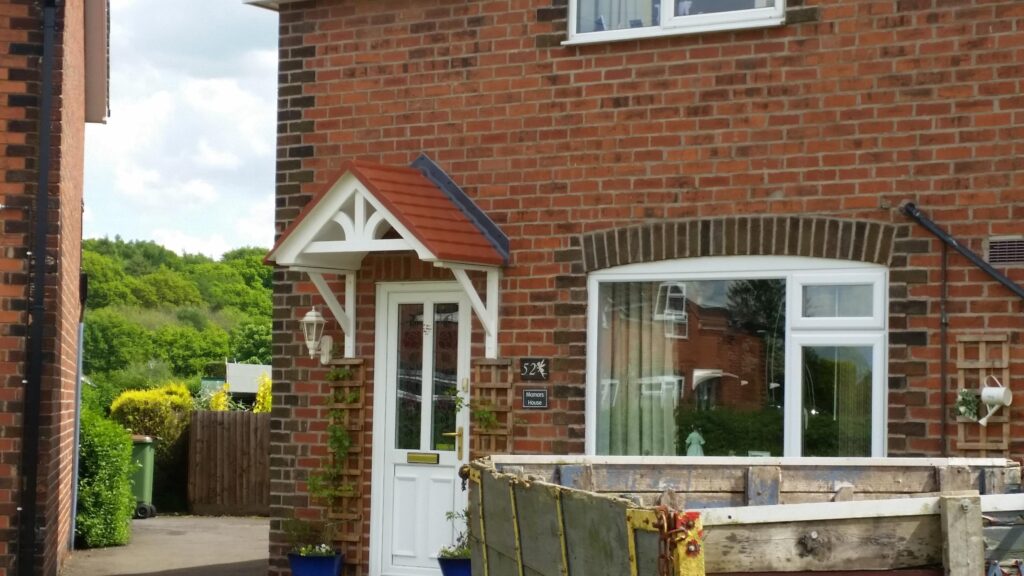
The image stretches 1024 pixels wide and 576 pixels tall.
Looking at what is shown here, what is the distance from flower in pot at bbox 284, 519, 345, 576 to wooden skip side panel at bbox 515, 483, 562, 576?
557 cm

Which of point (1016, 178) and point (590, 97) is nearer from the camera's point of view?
point (1016, 178)

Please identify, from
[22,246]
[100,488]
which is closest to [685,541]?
[22,246]

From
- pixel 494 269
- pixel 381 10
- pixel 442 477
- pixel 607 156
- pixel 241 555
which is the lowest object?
pixel 241 555

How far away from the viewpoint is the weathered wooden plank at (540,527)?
5.39 metres

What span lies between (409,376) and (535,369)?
1.21m

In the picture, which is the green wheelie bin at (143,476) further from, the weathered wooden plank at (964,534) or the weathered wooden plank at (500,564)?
the weathered wooden plank at (964,534)

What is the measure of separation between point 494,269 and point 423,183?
870 mm

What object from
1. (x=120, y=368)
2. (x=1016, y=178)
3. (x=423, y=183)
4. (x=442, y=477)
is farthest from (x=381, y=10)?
(x=120, y=368)

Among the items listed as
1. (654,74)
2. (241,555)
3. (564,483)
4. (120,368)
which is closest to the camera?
(564,483)

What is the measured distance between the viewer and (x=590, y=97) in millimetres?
10734

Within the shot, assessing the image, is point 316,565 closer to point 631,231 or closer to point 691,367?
point 691,367

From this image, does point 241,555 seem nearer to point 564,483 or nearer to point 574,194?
point 574,194

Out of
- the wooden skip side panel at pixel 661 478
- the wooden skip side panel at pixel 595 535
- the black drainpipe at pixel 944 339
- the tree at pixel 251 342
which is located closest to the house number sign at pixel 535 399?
the black drainpipe at pixel 944 339

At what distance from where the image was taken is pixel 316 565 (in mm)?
11211
